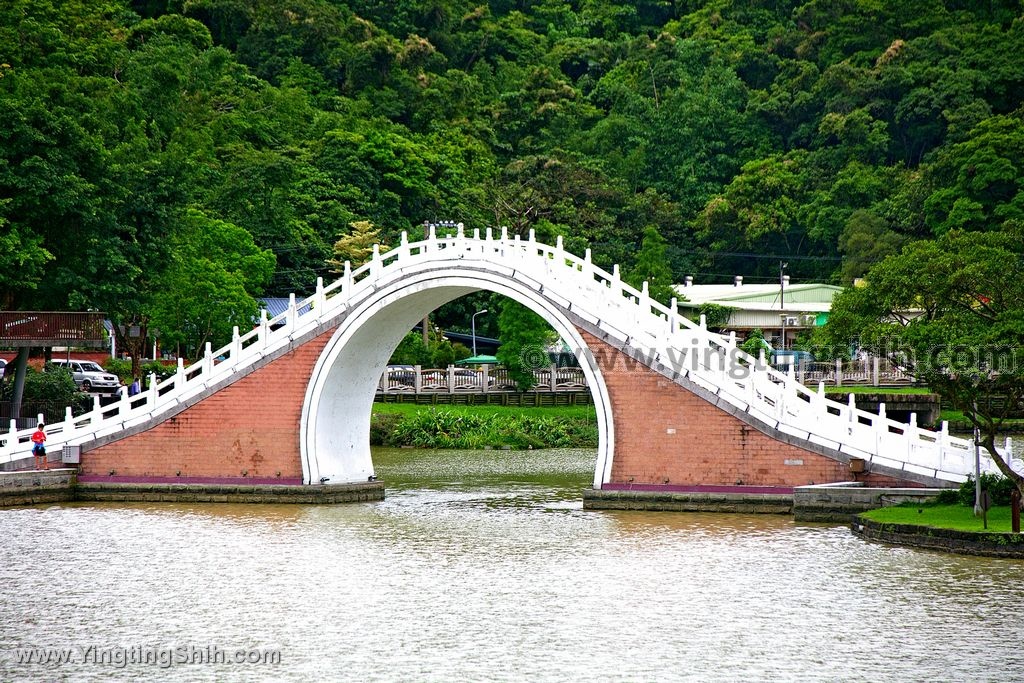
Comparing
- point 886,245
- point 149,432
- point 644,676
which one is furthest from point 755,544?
point 886,245

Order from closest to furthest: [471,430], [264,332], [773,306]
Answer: [264,332] < [471,430] < [773,306]

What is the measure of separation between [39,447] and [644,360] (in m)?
12.2

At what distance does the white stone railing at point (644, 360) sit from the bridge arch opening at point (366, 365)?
0.86ft

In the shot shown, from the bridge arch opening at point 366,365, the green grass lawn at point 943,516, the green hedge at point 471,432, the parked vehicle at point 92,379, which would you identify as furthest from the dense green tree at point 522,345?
the green grass lawn at point 943,516

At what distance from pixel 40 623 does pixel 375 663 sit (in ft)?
16.4

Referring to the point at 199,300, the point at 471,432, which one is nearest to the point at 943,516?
the point at 471,432

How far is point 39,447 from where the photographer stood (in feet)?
99.6

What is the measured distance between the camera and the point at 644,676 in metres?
16.4

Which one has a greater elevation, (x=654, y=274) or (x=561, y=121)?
(x=561, y=121)

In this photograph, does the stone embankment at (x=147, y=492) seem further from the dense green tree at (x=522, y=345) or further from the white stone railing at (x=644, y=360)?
the dense green tree at (x=522, y=345)

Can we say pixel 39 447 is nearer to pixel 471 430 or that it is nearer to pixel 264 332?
pixel 264 332

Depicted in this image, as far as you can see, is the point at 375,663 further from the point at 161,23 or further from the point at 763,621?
the point at 161,23

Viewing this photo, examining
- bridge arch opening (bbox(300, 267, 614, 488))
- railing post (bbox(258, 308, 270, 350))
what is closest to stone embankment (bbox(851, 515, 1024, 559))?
bridge arch opening (bbox(300, 267, 614, 488))

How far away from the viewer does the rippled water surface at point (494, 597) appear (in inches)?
671
